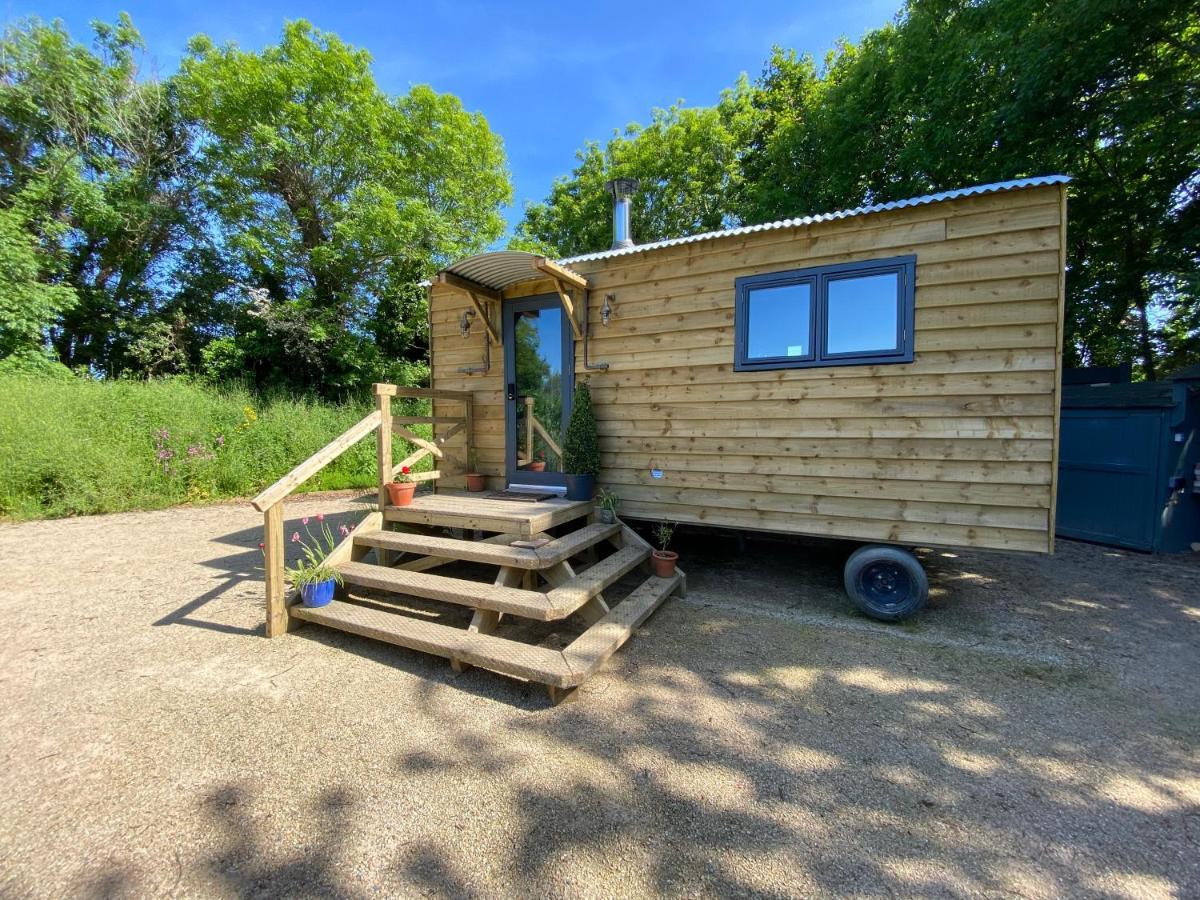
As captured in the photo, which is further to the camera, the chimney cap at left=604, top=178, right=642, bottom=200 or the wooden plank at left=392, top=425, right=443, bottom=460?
the chimney cap at left=604, top=178, right=642, bottom=200

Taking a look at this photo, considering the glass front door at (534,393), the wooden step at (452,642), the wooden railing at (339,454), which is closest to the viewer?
the wooden step at (452,642)

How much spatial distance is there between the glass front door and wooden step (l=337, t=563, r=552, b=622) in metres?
1.96

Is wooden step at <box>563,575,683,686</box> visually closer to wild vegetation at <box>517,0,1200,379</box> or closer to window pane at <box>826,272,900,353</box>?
window pane at <box>826,272,900,353</box>

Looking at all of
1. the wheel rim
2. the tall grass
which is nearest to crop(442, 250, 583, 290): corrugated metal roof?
the wheel rim

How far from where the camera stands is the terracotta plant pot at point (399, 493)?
411 cm

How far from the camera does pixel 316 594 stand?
3.36 m

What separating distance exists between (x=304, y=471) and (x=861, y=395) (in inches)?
166

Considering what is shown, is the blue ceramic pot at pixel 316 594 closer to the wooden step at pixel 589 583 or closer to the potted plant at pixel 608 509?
the wooden step at pixel 589 583

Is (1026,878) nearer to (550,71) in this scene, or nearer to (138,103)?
(550,71)

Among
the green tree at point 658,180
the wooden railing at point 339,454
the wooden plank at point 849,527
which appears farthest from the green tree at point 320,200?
the wooden plank at point 849,527

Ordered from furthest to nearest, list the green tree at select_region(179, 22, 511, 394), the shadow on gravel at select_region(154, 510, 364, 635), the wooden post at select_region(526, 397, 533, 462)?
the green tree at select_region(179, 22, 511, 394)
the wooden post at select_region(526, 397, 533, 462)
the shadow on gravel at select_region(154, 510, 364, 635)

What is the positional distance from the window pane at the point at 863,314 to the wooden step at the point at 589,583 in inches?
93.5

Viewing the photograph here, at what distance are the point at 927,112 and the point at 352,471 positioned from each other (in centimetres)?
1283

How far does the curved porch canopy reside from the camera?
436cm
